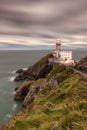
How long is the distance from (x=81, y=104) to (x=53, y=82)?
32.4 meters

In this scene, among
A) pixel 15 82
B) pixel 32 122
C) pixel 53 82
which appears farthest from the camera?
pixel 15 82

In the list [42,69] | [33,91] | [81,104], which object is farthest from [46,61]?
[81,104]

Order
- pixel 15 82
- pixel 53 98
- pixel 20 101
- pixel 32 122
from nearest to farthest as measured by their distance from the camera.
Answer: pixel 32 122, pixel 53 98, pixel 20 101, pixel 15 82

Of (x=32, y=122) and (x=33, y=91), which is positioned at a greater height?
(x=32, y=122)

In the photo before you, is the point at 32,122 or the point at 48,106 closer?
the point at 32,122

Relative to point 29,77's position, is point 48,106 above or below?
above

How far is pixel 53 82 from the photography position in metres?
63.6

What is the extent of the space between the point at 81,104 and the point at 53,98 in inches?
441

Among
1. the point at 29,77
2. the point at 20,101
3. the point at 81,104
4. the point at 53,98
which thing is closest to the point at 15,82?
the point at 29,77

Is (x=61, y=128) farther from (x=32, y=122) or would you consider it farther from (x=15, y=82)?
(x=15, y=82)

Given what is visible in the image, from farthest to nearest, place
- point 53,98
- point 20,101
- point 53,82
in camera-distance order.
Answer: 1. point 20,101
2. point 53,82
3. point 53,98

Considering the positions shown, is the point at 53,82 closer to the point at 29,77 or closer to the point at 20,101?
the point at 20,101

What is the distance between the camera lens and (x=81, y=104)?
31219 mm

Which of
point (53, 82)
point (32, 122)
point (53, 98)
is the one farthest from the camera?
point (53, 82)
